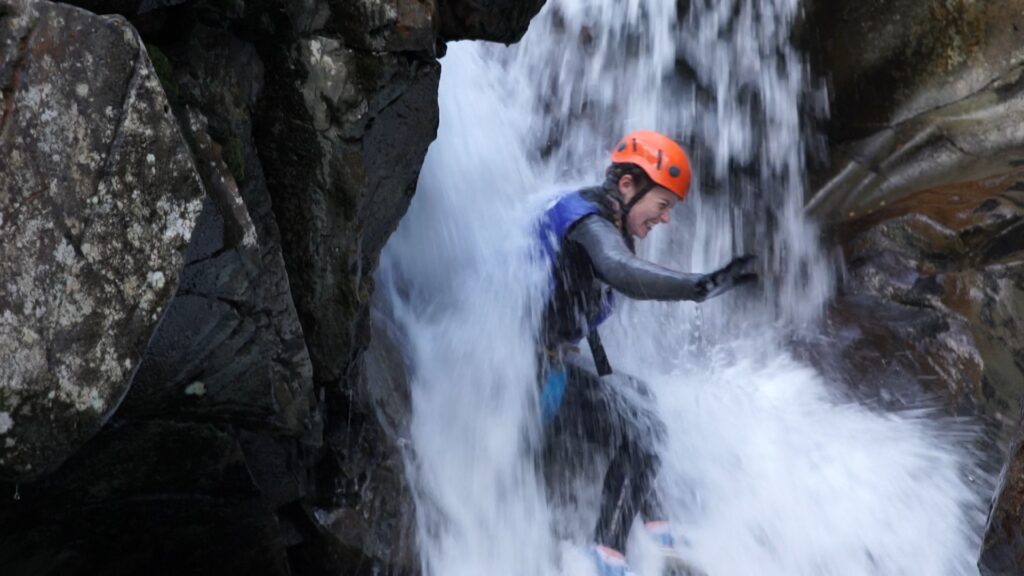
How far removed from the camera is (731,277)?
13.9ft

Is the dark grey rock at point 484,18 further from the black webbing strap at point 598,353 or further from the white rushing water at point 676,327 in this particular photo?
the black webbing strap at point 598,353

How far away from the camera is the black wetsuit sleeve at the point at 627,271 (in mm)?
4473

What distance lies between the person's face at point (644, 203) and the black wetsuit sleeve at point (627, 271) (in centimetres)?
33

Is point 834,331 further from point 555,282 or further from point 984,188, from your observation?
point 555,282

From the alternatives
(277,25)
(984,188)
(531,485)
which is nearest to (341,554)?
(531,485)

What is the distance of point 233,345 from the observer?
140 inches

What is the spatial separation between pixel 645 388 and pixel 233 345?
3.57 m

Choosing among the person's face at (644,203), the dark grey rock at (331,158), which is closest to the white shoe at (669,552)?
the person's face at (644,203)

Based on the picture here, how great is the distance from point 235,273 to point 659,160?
293 cm

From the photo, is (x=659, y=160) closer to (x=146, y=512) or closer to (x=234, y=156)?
(x=234, y=156)

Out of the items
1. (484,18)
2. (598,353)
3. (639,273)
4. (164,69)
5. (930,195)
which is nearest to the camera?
(164,69)

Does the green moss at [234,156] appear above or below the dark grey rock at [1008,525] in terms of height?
above

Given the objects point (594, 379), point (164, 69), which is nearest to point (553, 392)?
point (594, 379)

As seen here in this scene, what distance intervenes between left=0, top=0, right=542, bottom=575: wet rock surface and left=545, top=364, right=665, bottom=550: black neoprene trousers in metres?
1.38
